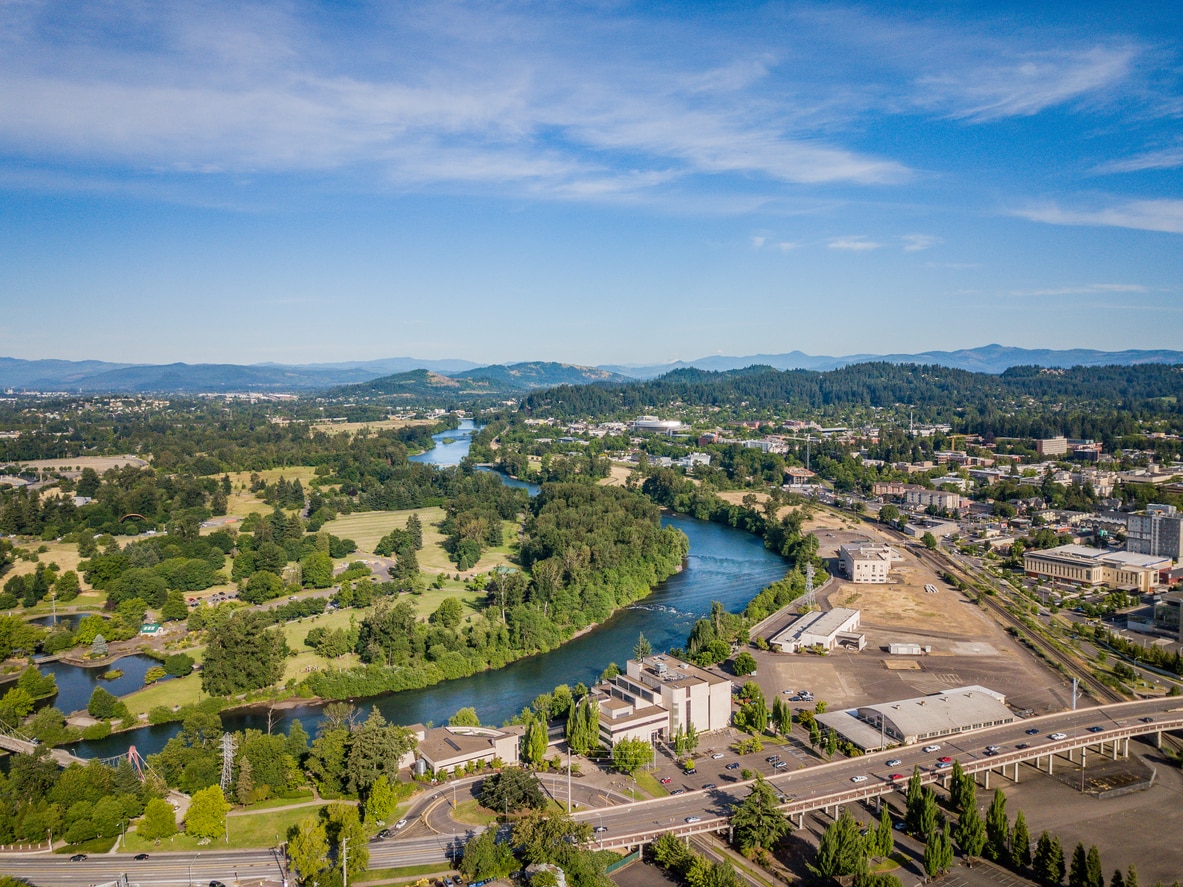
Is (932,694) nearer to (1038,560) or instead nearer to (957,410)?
(1038,560)

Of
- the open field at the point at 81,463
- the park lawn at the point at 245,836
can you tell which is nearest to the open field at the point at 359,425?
the open field at the point at 81,463

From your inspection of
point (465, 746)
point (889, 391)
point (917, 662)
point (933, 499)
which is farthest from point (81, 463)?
point (889, 391)

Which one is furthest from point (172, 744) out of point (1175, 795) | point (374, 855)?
point (1175, 795)

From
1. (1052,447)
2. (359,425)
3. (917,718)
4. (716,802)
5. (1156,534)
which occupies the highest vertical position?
(359,425)

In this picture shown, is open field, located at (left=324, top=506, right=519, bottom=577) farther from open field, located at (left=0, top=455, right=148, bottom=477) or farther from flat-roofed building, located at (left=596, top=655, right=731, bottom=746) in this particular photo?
open field, located at (left=0, top=455, right=148, bottom=477)

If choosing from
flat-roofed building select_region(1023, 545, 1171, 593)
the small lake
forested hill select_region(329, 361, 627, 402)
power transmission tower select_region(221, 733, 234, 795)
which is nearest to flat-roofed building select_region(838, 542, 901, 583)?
flat-roofed building select_region(1023, 545, 1171, 593)

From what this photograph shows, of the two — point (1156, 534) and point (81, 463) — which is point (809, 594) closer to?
point (1156, 534)

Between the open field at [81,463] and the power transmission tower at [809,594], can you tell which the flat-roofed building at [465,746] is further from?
the open field at [81,463]
